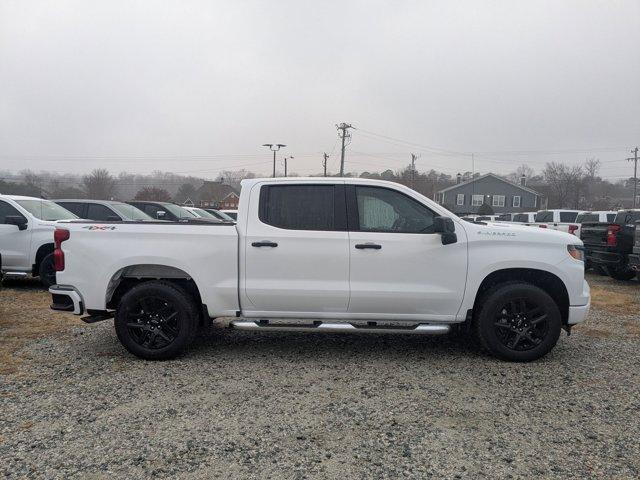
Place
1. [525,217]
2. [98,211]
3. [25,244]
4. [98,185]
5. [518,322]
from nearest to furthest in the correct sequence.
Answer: [518,322] < [25,244] < [98,211] < [525,217] < [98,185]

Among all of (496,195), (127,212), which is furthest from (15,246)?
(496,195)

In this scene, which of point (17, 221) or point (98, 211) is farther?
point (98, 211)

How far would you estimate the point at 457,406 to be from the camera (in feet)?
13.0

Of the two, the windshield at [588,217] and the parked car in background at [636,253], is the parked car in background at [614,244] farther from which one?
the windshield at [588,217]

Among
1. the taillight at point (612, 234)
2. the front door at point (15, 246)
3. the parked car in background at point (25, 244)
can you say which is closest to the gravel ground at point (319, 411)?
the parked car in background at point (25, 244)

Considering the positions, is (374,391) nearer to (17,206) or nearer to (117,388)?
(117,388)

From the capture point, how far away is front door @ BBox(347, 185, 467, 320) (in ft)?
15.7

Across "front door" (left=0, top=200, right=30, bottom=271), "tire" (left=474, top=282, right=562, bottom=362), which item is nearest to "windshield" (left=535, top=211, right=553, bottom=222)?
"tire" (left=474, top=282, right=562, bottom=362)

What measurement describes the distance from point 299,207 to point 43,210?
6.74m

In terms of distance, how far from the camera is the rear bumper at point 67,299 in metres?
4.88

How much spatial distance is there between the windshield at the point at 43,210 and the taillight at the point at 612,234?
11.4 metres

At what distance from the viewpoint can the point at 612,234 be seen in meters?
10.6

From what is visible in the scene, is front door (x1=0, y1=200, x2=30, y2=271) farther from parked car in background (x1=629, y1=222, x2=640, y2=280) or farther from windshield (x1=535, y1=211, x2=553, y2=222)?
windshield (x1=535, y1=211, x2=553, y2=222)

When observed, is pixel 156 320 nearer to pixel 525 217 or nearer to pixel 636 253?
pixel 636 253
